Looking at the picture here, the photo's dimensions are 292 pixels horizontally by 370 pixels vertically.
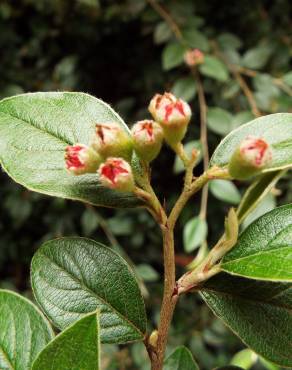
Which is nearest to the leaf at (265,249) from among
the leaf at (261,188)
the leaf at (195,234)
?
the leaf at (261,188)

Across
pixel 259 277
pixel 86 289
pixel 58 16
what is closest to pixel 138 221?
pixel 58 16

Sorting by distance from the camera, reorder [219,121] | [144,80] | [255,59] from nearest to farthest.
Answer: [219,121]
[255,59]
[144,80]

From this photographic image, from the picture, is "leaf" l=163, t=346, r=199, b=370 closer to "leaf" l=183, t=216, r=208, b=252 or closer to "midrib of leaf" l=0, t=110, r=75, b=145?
"midrib of leaf" l=0, t=110, r=75, b=145

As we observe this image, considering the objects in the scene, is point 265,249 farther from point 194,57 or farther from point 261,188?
point 194,57

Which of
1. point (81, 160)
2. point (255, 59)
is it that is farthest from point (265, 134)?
point (255, 59)

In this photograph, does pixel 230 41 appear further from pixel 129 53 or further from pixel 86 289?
pixel 86 289

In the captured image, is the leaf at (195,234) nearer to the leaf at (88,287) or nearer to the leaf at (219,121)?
the leaf at (219,121)
